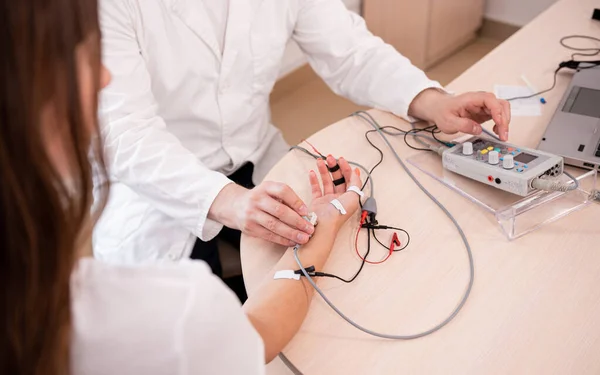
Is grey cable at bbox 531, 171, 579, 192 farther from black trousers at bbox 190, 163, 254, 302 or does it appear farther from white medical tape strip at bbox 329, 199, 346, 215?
black trousers at bbox 190, 163, 254, 302

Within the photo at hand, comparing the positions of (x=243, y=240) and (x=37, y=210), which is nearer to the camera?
(x=37, y=210)

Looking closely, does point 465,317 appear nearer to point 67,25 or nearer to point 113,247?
point 67,25

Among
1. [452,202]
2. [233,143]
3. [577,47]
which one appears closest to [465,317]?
[452,202]

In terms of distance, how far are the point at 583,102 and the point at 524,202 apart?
345 millimetres

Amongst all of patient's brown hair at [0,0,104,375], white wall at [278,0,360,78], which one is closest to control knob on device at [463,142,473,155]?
patient's brown hair at [0,0,104,375]

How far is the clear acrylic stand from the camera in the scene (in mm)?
866

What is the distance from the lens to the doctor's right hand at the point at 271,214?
848mm

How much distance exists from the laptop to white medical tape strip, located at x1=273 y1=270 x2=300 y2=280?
51 centimetres

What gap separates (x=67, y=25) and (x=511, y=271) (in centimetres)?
65

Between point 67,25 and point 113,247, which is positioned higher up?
point 67,25

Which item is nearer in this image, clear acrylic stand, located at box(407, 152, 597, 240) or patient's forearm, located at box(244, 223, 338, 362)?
patient's forearm, located at box(244, 223, 338, 362)

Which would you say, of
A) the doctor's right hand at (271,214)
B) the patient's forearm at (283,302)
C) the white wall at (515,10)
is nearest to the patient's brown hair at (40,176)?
the patient's forearm at (283,302)

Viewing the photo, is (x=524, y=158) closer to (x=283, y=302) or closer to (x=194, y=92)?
(x=283, y=302)

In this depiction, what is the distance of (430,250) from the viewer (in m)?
0.84
